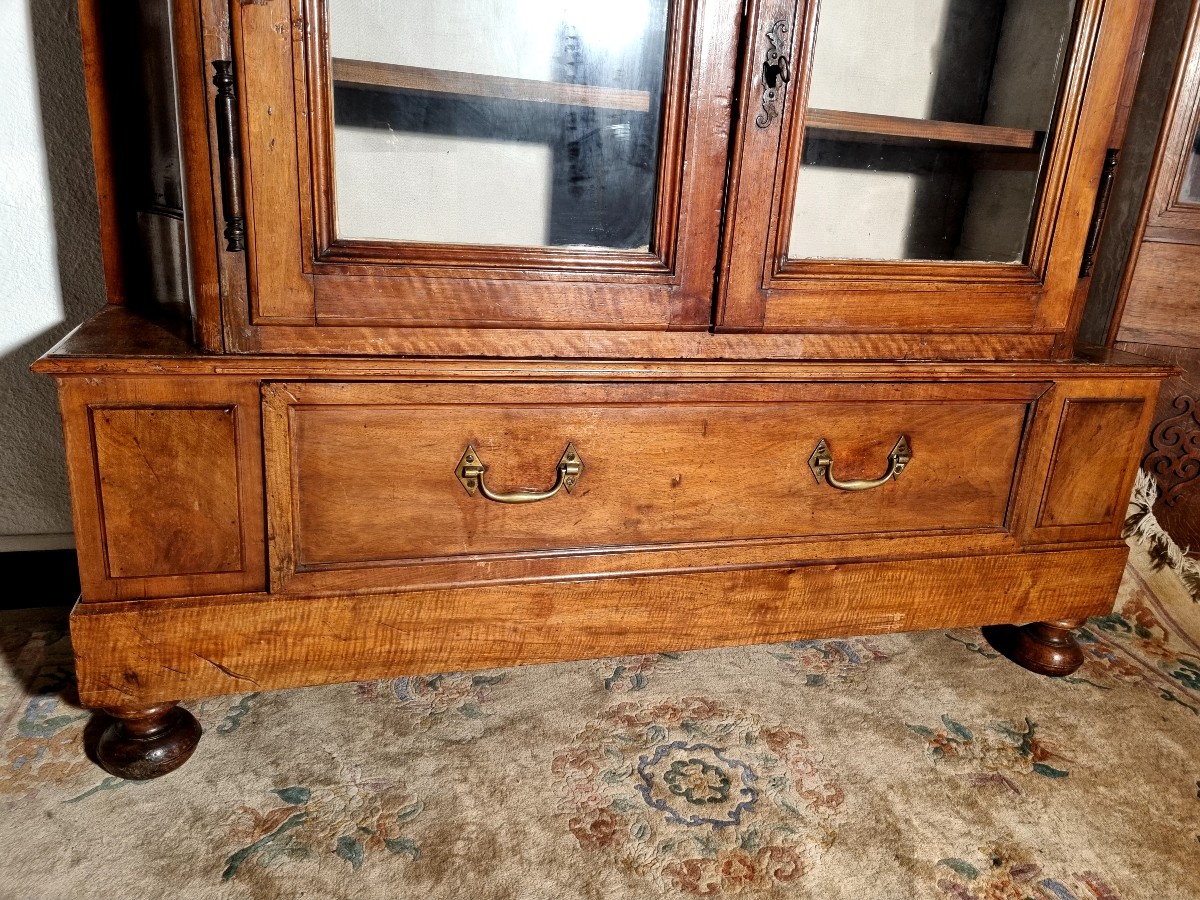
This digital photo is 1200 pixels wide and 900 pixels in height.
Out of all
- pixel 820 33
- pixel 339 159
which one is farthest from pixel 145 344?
pixel 820 33

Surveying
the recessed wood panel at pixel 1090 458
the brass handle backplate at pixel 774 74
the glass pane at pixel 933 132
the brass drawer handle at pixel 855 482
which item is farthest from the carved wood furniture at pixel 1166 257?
the brass handle backplate at pixel 774 74

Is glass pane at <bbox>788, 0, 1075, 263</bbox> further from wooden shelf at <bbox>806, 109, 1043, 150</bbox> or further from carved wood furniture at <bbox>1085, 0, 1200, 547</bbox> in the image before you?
carved wood furniture at <bbox>1085, 0, 1200, 547</bbox>

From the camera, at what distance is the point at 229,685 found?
82 centimetres

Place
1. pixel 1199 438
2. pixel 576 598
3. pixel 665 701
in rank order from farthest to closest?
pixel 1199 438
pixel 665 701
pixel 576 598

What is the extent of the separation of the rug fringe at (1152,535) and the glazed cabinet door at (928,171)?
457mm

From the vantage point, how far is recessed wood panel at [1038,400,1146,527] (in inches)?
38.6

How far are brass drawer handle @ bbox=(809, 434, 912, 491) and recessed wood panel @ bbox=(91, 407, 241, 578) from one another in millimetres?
599

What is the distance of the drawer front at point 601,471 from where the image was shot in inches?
31.1

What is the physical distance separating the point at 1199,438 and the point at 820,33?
89 centimetres

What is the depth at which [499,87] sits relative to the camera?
2.55ft

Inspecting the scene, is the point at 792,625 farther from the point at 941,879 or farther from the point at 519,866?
the point at 519,866

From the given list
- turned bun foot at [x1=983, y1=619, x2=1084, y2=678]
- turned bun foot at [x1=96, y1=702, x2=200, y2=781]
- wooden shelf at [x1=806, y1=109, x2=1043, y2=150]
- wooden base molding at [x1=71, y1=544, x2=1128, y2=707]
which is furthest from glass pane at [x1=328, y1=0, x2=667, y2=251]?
turned bun foot at [x1=983, y1=619, x2=1084, y2=678]

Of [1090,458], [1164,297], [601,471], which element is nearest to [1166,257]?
[1164,297]

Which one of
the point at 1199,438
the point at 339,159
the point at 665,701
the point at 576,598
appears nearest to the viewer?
the point at 339,159
